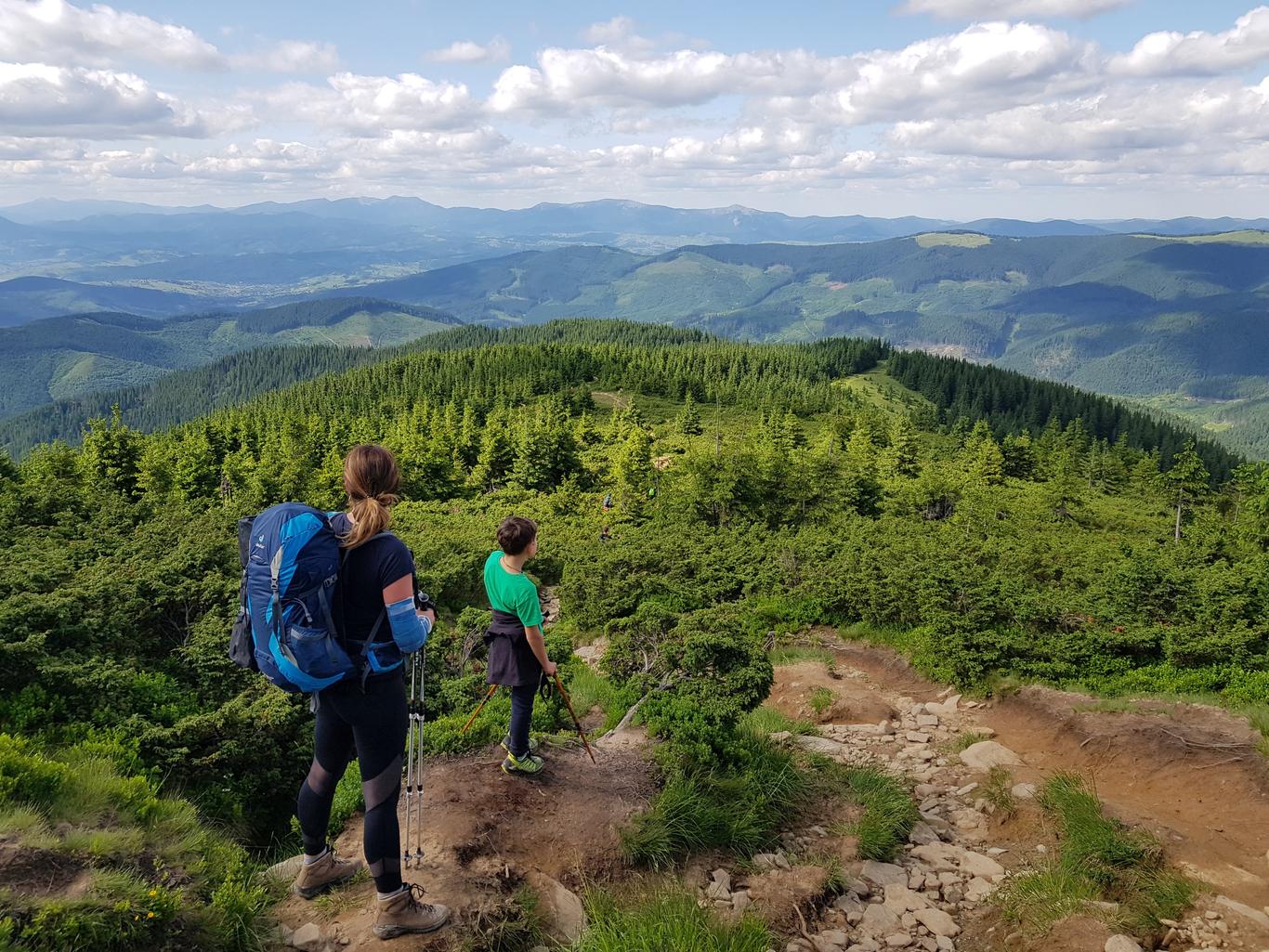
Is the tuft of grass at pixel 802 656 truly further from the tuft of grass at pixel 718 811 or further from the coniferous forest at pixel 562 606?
the tuft of grass at pixel 718 811

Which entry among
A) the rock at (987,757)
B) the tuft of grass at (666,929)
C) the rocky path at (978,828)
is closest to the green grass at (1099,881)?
the rocky path at (978,828)

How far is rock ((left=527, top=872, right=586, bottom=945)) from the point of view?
17.6 ft

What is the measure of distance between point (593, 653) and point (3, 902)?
14.9 meters

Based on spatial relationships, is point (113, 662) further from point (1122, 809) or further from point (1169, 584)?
point (1169, 584)

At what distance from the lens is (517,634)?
6.89m

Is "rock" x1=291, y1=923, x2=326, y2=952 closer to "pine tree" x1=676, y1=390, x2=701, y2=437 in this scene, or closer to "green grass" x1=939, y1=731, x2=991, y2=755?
"green grass" x1=939, y1=731, x2=991, y2=755

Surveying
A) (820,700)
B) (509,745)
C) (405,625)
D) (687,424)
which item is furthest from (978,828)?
(687,424)

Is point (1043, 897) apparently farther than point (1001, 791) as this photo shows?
No

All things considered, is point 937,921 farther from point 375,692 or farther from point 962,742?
point 375,692

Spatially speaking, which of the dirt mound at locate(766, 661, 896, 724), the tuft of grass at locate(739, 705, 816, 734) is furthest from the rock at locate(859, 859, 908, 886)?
the dirt mound at locate(766, 661, 896, 724)

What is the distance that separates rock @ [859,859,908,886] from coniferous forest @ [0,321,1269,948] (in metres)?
1.62

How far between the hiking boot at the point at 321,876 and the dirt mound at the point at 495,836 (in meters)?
0.09

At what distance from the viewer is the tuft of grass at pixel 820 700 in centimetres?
1216

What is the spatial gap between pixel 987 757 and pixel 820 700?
10.3ft
